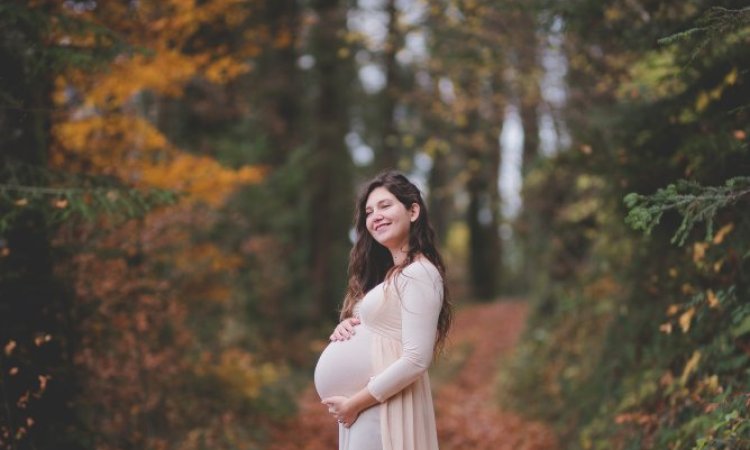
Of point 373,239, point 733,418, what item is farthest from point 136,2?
point 733,418

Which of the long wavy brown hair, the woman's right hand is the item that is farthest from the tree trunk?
the woman's right hand

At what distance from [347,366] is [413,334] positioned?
1.35 ft

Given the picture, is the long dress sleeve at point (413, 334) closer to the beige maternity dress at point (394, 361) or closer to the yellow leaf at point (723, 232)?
the beige maternity dress at point (394, 361)

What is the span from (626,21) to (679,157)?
125 cm

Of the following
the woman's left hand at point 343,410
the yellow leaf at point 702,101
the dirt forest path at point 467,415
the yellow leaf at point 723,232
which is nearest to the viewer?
the woman's left hand at point 343,410

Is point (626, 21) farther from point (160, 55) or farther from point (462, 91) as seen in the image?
point (462, 91)

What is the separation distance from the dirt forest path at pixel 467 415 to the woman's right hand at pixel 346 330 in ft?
1.63

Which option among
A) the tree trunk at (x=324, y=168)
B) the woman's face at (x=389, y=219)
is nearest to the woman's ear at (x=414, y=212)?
the woman's face at (x=389, y=219)

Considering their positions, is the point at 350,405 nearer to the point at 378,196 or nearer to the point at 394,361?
the point at 394,361

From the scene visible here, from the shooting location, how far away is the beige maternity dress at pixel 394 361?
3.19 m

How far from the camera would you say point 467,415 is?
33.1 ft

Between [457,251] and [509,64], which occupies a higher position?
[457,251]

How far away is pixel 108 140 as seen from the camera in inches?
283

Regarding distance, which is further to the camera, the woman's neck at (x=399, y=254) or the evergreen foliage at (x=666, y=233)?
the evergreen foliage at (x=666, y=233)
